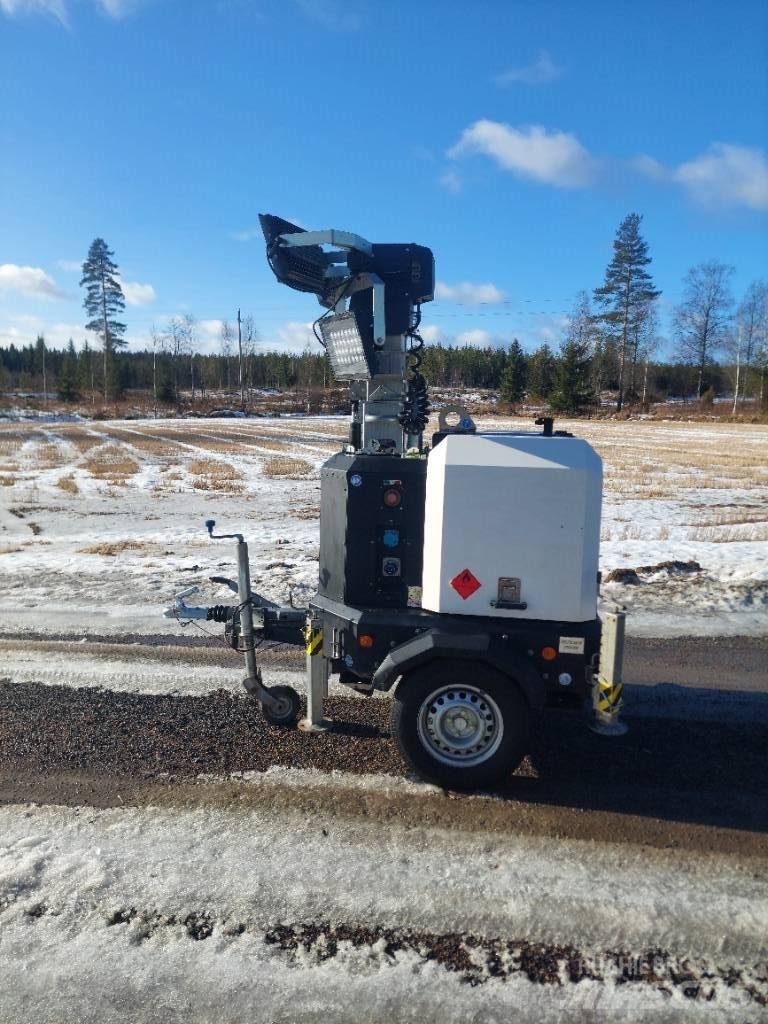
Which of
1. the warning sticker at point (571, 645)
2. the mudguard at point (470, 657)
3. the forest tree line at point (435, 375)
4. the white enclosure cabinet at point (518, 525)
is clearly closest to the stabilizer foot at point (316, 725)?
the mudguard at point (470, 657)

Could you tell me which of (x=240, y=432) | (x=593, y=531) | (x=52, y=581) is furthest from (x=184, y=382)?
(x=593, y=531)

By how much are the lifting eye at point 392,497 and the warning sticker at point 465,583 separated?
2.40 ft

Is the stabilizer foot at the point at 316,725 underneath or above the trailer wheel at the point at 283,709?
underneath

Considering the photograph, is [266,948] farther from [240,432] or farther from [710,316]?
[710,316]

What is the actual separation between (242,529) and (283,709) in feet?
29.3

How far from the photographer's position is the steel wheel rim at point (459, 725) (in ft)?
15.4

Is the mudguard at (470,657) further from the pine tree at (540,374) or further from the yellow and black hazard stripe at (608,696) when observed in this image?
the pine tree at (540,374)

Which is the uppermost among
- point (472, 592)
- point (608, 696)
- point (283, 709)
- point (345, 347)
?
point (345, 347)

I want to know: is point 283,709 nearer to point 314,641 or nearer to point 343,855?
point 314,641

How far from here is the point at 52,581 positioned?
1020 cm

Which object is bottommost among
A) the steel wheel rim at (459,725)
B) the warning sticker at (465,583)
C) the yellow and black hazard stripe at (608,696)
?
the steel wheel rim at (459,725)

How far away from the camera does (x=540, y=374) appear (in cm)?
7100

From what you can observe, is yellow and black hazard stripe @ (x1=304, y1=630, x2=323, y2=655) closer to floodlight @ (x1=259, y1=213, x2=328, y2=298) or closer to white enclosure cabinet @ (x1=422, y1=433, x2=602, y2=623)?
white enclosure cabinet @ (x1=422, y1=433, x2=602, y2=623)

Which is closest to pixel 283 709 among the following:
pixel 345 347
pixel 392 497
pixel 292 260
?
pixel 392 497
